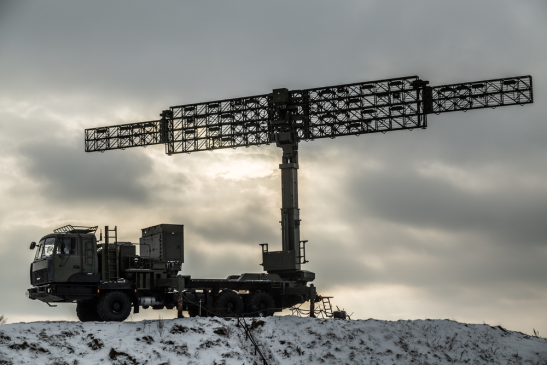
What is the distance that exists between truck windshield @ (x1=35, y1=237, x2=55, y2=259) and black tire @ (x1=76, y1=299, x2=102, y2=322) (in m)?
3.10

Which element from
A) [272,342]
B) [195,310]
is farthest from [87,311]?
[272,342]

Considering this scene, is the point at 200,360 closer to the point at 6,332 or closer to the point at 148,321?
the point at 148,321

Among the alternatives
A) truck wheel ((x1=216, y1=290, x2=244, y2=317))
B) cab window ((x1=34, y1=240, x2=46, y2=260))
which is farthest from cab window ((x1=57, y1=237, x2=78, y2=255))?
truck wheel ((x1=216, y1=290, x2=244, y2=317))

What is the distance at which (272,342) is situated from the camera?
31.0m

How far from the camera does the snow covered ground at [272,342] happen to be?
2736 centimetres

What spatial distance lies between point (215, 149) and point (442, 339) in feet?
69.2

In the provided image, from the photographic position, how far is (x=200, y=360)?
Result: 1113 inches

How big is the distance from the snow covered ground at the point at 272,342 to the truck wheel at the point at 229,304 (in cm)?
314

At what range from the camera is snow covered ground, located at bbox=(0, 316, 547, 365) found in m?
27.4

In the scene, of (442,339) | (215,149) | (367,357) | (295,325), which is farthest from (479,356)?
(215,149)

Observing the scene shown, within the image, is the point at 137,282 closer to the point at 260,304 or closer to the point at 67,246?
the point at 67,246

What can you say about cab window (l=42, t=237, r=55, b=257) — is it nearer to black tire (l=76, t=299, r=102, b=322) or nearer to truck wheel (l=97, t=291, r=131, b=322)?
truck wheel (l=97, t=291, r=131, b=322)

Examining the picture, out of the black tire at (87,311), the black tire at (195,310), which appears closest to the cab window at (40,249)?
the black tire at (87,311)

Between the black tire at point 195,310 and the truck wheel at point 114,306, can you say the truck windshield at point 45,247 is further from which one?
the black tire at point 195,310
